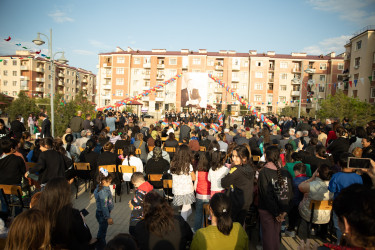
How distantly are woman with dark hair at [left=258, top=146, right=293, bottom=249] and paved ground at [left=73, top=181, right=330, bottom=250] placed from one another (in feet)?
2.74

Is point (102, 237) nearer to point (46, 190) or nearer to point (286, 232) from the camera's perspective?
point (46, 190)

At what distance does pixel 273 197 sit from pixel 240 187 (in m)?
0.54

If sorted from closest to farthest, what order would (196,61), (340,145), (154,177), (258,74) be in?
(154,177) → (340,145) → (196,61) → (258,74)

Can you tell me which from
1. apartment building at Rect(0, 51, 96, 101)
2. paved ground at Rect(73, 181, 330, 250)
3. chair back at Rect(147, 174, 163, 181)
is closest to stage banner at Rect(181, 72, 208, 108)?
paved ground at Rect(73, 181, 330, 250)

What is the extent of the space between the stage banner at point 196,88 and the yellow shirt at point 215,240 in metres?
23.1

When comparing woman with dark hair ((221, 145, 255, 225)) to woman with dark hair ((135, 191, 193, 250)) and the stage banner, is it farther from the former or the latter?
the stage banner

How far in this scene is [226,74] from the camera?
49.8 m

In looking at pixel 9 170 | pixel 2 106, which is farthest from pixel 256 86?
pixel 9 170

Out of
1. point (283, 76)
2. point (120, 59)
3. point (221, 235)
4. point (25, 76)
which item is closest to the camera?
point (221, 235)

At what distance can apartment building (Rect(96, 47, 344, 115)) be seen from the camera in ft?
158

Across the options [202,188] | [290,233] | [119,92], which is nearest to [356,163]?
[290,233]

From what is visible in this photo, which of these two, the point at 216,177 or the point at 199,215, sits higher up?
the point at 216,177

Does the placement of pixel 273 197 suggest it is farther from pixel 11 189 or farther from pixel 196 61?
pixel 196 61

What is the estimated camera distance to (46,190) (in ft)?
7.89
